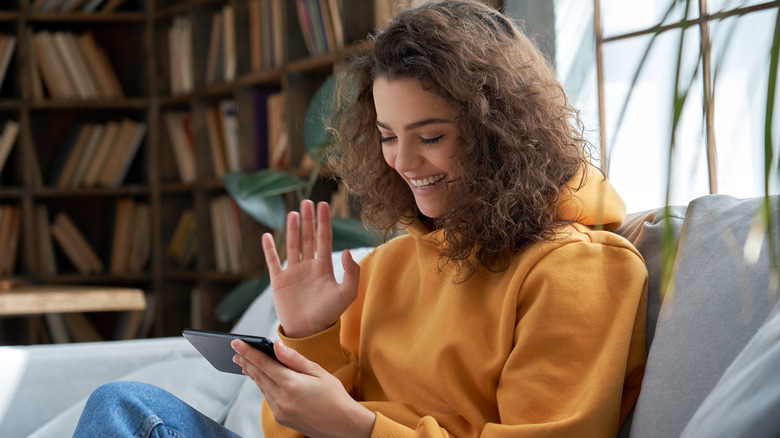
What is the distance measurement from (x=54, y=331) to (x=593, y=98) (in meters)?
2.59

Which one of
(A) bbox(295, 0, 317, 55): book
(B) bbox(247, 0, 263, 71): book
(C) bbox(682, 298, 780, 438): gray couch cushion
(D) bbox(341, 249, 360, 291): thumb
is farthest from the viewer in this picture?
(B) bbox(247, 0, 263, 71): book

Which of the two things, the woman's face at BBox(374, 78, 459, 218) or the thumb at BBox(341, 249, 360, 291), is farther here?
the thumb at BBox(341, 249, 360, 291)

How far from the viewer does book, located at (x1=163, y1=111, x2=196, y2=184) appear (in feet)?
10.7

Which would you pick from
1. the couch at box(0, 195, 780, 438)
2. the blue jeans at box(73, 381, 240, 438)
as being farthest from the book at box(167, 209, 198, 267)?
the blue jeans at box(73, 381, 240, 438)

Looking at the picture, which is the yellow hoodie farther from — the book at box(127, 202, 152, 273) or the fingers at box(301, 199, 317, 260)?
the book at box(127, 202, 152, 273)

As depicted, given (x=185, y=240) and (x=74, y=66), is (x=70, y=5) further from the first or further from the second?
(x=185, y=240)

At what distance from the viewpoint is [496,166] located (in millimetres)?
1002

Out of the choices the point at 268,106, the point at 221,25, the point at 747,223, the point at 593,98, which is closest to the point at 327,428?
the point at 747,223

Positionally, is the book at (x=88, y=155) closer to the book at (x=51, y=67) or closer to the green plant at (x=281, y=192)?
the book at (x=51, y=67)

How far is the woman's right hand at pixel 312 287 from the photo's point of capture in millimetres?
1142

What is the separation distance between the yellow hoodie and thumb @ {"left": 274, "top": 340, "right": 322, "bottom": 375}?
107 mm

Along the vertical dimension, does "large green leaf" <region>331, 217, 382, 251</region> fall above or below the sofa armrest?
above

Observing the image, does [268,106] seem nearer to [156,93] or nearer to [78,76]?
[156,93]

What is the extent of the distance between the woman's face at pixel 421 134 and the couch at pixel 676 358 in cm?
29
